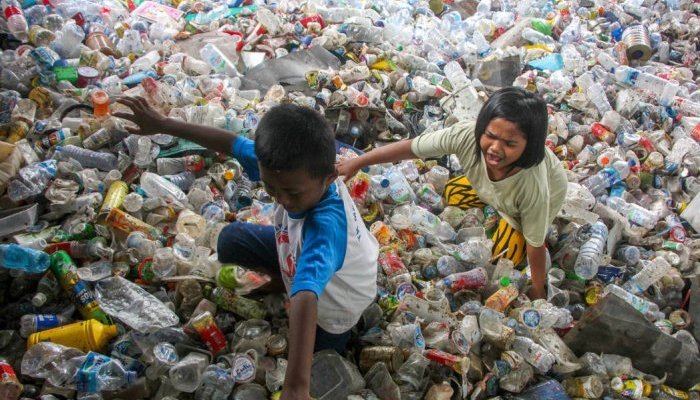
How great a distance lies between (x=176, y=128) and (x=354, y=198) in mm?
1152

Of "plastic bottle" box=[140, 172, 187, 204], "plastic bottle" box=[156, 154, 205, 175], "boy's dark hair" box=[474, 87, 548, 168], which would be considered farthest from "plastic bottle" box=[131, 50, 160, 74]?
"boy's dark hair" box=[474, 87, 548, 168]

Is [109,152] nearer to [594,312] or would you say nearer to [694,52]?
[594,312]

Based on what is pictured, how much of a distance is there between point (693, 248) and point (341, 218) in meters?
2.50

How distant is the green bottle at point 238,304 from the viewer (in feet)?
7.50

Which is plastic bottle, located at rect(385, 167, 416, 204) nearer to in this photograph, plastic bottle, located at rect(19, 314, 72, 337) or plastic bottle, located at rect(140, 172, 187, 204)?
plastic bottle, located at rect(140, 172, 187, 204)

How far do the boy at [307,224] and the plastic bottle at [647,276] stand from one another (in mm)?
1621

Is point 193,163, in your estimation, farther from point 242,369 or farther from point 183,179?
Result: point 242,369

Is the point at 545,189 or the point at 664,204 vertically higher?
the point at 545,189

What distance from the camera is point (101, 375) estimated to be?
74.2 inches

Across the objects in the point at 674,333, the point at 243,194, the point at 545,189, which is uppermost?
the point at 545,189

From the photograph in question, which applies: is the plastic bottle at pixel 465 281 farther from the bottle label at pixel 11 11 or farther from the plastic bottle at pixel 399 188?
the bottle label at pixel 11 11

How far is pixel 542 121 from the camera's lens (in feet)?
7.82

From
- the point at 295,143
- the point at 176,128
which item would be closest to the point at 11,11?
the point at 176,128

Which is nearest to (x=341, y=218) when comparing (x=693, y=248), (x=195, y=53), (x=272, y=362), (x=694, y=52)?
(x=272, y=362)
